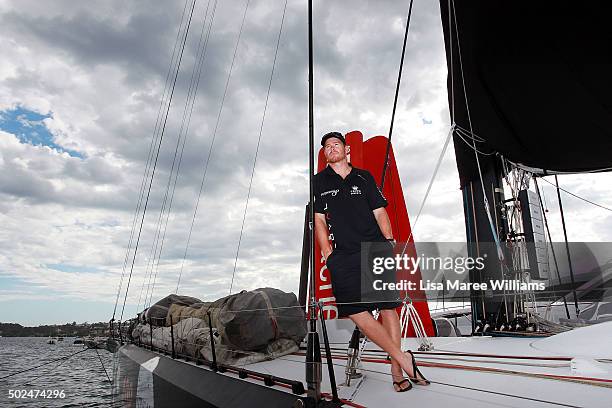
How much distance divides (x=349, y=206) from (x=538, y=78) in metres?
2.19

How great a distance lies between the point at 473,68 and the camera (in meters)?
4.35

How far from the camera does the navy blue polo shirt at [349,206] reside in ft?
8.29

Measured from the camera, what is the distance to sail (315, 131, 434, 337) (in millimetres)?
5883

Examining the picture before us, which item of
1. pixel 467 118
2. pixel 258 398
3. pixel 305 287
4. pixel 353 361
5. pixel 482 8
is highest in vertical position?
pixel 482 8

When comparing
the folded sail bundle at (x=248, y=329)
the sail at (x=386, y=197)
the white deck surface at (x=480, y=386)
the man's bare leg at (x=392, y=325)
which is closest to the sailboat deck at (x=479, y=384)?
the white deck surface at (x=480, y=386)

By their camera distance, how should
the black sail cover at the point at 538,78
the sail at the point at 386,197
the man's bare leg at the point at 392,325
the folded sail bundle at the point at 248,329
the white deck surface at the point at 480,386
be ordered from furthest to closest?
the sail at the point at 386,197
the folded sail bundle at the point at 248,329
the black sail cover at the point at 538,78
the man's bare leg at the point at 392,325
the white deck surface at the point at 480,386

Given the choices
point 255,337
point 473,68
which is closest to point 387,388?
point 255,337

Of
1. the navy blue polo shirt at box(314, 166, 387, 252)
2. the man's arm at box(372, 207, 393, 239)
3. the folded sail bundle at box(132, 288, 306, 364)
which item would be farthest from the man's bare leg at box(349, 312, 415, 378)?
the folded sail bundle at box(132, 288, 306, 364)

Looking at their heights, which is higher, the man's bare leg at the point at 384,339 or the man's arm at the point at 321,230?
the man's arm at the point at 321,230

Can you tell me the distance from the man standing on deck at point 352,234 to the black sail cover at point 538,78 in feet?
6.13

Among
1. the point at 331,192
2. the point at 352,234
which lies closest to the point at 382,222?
the point at 352,234

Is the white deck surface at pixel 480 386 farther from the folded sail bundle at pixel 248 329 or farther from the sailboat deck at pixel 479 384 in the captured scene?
the folded sail bundle at pixel 248 329

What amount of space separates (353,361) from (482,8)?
137 inches

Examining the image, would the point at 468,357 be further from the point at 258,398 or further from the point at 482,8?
the point at 482,8
